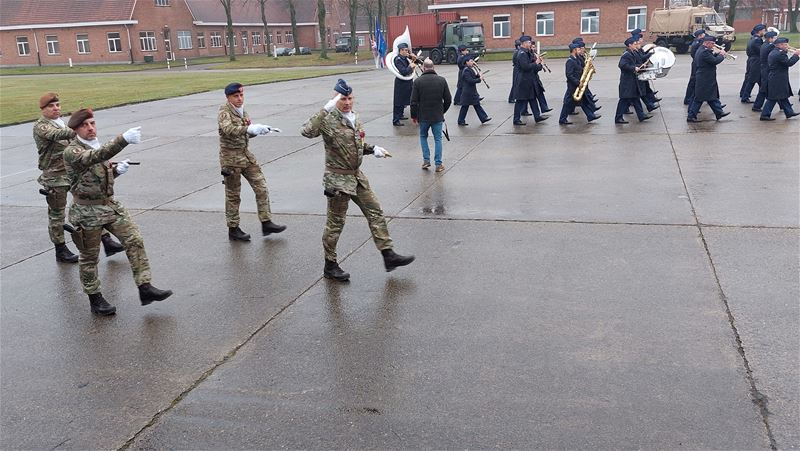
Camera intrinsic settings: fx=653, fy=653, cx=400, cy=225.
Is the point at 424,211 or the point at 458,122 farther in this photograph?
the point at 458,122

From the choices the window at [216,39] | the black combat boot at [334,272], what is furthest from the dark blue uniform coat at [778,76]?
the window at [216,39]

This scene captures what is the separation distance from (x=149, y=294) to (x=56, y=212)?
2.27m

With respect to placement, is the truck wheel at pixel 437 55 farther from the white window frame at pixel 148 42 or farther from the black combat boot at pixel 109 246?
the black combat boot at pixel 109 246

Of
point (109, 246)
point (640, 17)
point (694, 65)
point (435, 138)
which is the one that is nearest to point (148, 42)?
point (640, 17)

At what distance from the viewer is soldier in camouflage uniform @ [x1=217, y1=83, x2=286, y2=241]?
7.35 metres

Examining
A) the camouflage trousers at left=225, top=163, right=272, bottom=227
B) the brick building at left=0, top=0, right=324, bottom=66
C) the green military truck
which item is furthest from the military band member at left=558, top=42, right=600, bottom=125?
the brick building at left=0, top=0, right=324, bottom=66

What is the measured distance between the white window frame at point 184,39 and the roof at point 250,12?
1.55m

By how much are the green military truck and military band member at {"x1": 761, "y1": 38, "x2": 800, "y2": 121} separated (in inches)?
1071

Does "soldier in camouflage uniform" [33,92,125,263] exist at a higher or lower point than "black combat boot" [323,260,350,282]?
higher

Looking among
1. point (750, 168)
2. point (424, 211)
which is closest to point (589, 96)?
point (750, 168)

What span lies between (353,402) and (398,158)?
8083 millimetres

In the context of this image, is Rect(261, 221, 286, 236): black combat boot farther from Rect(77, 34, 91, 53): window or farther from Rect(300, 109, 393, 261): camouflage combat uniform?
Rect(77, 34, 91, 53): window

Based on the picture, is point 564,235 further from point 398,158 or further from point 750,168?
point 398,158

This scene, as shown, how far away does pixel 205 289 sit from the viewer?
6.09 meters
